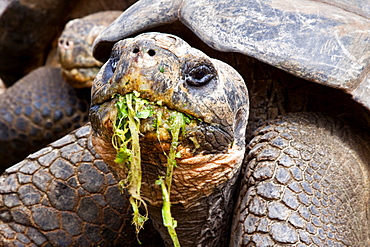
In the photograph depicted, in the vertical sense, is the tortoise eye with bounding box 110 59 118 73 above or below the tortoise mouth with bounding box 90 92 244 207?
above

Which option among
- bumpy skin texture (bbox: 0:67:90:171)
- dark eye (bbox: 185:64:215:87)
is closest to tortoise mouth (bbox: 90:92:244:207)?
dark eye (bbox: 185:64:215:87)

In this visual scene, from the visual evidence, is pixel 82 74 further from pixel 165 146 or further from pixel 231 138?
pixel 165 146

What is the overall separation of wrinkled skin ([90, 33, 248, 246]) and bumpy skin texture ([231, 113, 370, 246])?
0.15 metres

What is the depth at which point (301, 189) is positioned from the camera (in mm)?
2455

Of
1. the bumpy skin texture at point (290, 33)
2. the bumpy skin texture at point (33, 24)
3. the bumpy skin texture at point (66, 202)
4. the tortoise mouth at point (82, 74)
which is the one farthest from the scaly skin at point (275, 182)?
the bumpy skin texture at point (33, 24)

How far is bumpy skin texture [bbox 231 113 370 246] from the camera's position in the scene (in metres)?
2.38

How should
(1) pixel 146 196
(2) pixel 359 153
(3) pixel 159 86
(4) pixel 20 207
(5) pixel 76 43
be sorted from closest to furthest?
(3) pixel 159 86, (1) pixel 146 196, (2) pixel 359 153, (4) pixel 20 207, (5) pixel 76 43

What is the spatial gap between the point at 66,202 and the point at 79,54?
1545 mm

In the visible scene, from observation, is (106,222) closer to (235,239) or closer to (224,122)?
(235,239)

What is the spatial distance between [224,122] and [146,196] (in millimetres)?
436

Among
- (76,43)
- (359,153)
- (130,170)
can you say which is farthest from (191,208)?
(76,43)

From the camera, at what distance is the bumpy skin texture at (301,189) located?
2379 mm

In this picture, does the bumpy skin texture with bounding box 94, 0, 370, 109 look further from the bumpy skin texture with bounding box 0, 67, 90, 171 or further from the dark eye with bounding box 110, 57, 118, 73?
the bumpy skin texture with bounding box 0, 67, 90, 171

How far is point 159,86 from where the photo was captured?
2.05m
